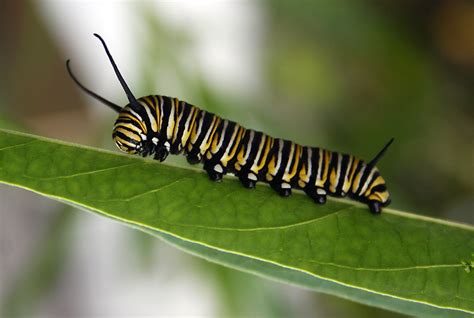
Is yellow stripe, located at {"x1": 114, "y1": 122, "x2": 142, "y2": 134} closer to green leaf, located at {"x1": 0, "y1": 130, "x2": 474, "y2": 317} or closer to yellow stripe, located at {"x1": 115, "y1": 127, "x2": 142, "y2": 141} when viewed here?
yellow stripe, located at {"x1": 115, "y1": 127, "x2": 142, "y2": 141}

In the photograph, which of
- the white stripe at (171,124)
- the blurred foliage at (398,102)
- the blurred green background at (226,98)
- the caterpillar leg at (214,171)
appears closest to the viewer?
the caterpillar leg at (214,171)

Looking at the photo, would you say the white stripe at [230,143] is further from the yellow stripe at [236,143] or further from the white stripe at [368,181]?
the white stripe at [368,181]

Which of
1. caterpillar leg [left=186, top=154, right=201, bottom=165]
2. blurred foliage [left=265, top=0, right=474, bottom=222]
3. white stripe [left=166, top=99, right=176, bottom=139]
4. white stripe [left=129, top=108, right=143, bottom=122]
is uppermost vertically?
blurred foliage [left=265, top=0, right=474, bottom=222]

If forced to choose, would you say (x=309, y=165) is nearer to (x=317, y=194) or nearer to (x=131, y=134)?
(x=317, y=194)

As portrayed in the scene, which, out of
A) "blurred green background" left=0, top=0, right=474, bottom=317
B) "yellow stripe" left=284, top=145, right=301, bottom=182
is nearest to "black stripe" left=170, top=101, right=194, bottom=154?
"yellow stripe" left=284, top=145, right=301, bottom=182

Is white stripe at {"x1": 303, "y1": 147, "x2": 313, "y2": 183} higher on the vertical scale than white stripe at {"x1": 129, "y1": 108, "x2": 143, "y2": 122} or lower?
higher

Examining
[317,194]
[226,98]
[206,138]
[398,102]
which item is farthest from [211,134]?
[398,102]

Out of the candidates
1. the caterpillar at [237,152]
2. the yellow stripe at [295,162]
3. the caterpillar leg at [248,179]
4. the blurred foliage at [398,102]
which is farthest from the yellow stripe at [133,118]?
the blurred foliage at [398,102]
